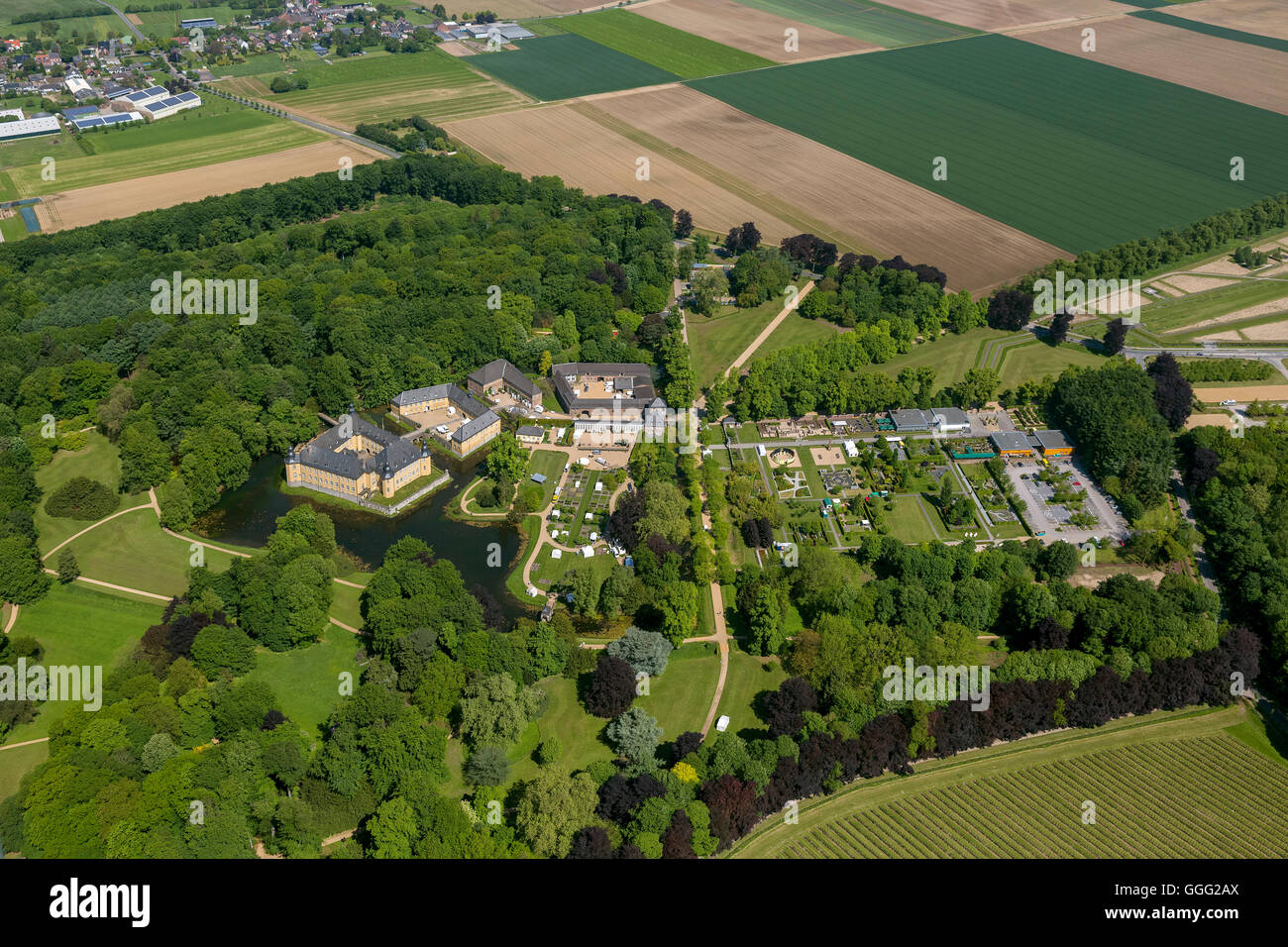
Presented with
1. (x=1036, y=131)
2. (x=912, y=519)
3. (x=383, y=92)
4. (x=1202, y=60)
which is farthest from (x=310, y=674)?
(x=1202, y=60)

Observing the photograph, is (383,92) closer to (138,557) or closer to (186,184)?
(186,184)

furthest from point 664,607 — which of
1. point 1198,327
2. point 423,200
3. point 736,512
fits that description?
point 423,200

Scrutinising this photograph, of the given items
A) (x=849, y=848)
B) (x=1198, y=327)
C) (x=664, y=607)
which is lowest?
(x=849, y=848)

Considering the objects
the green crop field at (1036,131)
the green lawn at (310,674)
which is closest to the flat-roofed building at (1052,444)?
the green crop field at (1036,131)

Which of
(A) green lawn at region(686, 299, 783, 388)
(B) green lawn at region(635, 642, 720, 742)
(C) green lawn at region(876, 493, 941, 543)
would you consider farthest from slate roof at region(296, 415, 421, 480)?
(C) green lawn at region(876, 493, 941, 543)

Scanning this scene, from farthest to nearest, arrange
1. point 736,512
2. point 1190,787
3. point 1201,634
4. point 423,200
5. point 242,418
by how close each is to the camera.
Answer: point 423,200, point 242,418, point 736,512, point 1201,634, point 1190,787

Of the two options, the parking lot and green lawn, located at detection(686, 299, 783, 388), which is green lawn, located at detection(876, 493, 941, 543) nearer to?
the parking lot

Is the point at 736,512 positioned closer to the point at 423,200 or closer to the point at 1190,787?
the point at 1190,787

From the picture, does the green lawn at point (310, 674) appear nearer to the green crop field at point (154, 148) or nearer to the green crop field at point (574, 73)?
the green crop field at point (154, 148)
